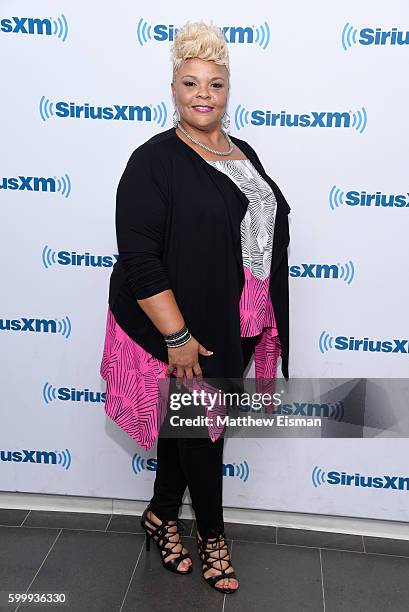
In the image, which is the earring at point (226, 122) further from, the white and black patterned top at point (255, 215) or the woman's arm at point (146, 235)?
the woman's arm at point (146, 235)

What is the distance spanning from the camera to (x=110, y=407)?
2326 millimetres

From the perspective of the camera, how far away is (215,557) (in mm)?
2387

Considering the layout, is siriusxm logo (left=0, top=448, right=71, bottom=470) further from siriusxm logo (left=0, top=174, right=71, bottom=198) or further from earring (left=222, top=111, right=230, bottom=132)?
earring (left=222, top=111, right=230, bottom=132)

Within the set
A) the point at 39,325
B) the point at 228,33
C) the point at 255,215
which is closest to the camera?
the point at 255,215

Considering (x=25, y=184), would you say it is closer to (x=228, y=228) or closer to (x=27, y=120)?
(x=27, y=120)

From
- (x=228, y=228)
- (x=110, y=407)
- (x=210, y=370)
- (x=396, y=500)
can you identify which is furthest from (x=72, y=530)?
(x=228, y=228)

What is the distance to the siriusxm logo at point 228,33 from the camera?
2.20m

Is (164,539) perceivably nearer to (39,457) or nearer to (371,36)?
(39,457)

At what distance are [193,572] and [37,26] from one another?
1784mm

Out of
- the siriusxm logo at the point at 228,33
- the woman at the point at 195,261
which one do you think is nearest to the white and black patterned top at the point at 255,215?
the woman at the point at 195,261

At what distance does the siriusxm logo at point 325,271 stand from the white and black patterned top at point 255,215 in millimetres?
266

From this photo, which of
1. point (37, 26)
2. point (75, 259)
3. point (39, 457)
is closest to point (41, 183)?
point (75, 259)

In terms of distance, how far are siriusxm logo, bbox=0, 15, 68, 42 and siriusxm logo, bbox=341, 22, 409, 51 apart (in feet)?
2.75

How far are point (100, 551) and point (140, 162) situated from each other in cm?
133
